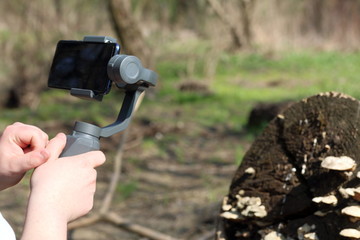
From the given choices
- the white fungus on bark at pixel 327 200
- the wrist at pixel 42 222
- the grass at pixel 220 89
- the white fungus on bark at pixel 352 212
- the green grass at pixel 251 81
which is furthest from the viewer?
the green grass at pixel 251 81

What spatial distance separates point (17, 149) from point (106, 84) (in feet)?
1.11

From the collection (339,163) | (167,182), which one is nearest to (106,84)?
(339,163)

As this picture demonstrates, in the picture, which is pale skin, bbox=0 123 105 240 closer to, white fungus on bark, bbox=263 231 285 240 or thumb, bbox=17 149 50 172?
thumb, bbox=17 149 50 172

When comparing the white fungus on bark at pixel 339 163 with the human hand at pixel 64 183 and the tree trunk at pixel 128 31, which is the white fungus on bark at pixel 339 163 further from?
the tree trunk at pixel 128 31

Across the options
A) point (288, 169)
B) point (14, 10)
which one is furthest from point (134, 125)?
point (14, 10)

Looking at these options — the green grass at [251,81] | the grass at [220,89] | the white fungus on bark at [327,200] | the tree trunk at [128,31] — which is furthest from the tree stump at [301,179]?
the tree trunk at [128,31]

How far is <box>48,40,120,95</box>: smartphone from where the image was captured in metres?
1.42

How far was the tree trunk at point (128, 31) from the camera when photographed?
30.6 feet

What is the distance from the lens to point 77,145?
4.65 feet

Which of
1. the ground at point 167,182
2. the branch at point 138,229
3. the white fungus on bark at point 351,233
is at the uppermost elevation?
the white fungus on bark at point 351,233

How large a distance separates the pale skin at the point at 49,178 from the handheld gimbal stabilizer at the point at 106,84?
39mm

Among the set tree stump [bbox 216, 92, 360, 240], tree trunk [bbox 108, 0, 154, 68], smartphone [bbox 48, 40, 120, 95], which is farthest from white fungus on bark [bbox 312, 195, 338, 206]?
tree trunk [bbox 108, 0, 154, 68]

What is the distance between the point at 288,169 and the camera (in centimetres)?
202

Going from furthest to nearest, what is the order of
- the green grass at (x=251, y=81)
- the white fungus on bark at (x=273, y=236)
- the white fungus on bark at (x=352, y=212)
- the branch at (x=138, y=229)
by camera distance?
1. the green grass at (x=251, y=81)
2. the branch at (x=138, y=229)
3. the white fungus on bark at (x=273, y=236)
4. the white fungus on bark at (x=352, y=212)
